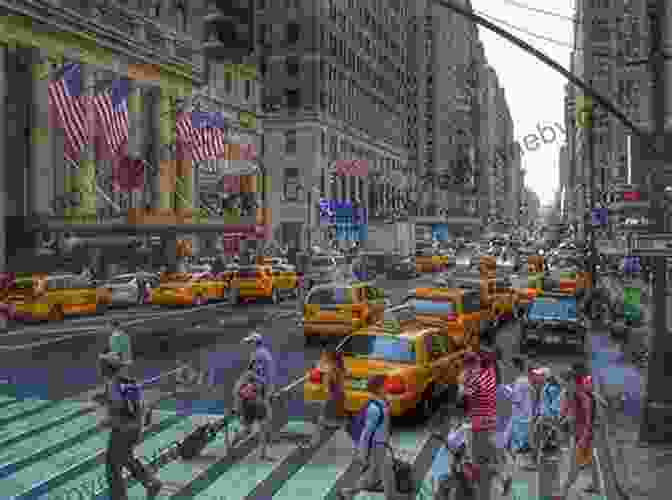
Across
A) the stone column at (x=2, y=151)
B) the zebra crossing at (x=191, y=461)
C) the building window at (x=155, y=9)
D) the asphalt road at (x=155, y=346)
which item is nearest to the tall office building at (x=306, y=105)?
the building window at (x=155, y=9)

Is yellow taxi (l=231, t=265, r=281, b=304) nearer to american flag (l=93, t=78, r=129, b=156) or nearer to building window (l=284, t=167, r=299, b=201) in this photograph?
american flag (l=93, t=78, r=129, b=156)

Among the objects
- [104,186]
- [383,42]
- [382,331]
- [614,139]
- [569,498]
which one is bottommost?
[569,498]

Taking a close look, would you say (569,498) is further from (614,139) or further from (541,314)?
(614,139)

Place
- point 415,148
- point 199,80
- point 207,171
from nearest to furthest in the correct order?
point 207,171, point 199,80, point 415,148

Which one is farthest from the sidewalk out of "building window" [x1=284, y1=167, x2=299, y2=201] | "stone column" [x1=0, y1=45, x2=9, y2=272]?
"building window" [x1=284, y1=167, x2=299, y2=201]

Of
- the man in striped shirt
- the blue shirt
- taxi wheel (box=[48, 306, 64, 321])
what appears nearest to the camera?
the blue shirt

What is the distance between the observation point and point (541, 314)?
76.6 ft

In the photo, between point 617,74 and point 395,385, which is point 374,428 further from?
point 617,74

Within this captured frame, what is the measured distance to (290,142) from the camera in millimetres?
82625

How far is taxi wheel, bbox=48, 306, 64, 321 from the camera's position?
Result: 3058 centimetres

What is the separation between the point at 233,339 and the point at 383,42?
291ft

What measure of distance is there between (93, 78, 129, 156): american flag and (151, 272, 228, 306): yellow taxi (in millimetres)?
6815

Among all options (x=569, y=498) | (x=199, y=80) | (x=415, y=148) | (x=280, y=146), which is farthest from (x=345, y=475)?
(x=415, y=148)

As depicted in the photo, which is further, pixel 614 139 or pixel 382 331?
pixel 614 139
